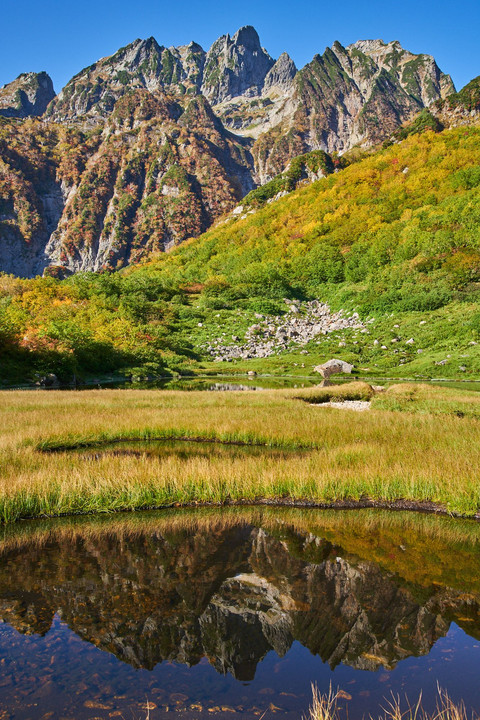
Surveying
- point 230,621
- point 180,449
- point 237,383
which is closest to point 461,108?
point 237,383

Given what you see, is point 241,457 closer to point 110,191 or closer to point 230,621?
point 230,621

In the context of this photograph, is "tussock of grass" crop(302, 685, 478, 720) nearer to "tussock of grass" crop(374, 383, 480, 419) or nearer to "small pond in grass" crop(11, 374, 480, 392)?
"tussock of grass" crop(374, 383, 480, 419)

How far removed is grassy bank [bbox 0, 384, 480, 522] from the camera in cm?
945

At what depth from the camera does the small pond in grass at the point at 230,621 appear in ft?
12.4

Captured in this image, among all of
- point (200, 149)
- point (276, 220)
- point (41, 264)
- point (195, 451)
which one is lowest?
point (195, 451)

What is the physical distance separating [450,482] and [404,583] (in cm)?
478

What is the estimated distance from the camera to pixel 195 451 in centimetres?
1441

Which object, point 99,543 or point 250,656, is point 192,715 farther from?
point 99,543

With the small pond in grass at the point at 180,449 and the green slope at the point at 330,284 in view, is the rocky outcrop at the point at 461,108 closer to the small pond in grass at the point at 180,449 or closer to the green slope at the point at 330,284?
the green slope at the point at 330,284

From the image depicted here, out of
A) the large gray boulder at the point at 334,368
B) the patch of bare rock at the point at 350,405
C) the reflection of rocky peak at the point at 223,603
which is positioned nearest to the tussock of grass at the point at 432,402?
the patch of bare rock at the point at 350,405

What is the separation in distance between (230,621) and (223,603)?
286 millimetres

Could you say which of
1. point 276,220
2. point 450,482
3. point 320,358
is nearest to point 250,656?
point 450,482

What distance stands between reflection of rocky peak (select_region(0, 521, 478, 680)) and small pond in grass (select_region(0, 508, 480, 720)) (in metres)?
0.02

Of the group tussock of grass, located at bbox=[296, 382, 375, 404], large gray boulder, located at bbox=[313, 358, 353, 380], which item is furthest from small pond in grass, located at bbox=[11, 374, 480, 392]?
tussock of grass, located at bbox=[296, 382, 375, 404]
